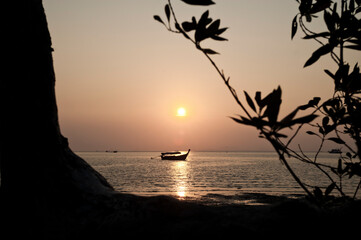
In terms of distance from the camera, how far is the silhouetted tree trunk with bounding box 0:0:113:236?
2.00m

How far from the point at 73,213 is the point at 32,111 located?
0.78 metres

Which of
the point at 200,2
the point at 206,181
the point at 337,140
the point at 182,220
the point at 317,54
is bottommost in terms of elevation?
the point at 206,181

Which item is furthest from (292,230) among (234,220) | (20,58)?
(20,58)

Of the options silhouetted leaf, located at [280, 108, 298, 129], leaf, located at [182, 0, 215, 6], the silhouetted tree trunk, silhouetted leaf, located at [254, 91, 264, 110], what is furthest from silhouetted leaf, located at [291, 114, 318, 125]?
the silhouetted tree trunk

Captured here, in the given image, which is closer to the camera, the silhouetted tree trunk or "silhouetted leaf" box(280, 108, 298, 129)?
"silhouetted leaf" box(280, 108, 298, 129)

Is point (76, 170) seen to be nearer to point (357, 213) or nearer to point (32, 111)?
point (32, 111)

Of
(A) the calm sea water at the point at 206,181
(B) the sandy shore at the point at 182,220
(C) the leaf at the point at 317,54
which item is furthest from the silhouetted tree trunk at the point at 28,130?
(A) the calm sea water at the point at 206,181

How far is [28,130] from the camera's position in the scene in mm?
2027

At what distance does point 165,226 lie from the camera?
5.58 feet

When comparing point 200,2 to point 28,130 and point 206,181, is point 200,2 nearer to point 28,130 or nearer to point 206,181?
point 28,130

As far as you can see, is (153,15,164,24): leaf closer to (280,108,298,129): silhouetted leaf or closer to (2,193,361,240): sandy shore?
(280,108,298,129): silhouetted leaf

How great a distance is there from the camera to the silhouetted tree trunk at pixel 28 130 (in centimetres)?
200

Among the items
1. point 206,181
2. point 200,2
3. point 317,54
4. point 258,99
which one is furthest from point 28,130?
point 206,181

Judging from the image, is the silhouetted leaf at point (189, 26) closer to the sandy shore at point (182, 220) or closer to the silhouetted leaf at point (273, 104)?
the silhouetted leaf at point (273, 104)
